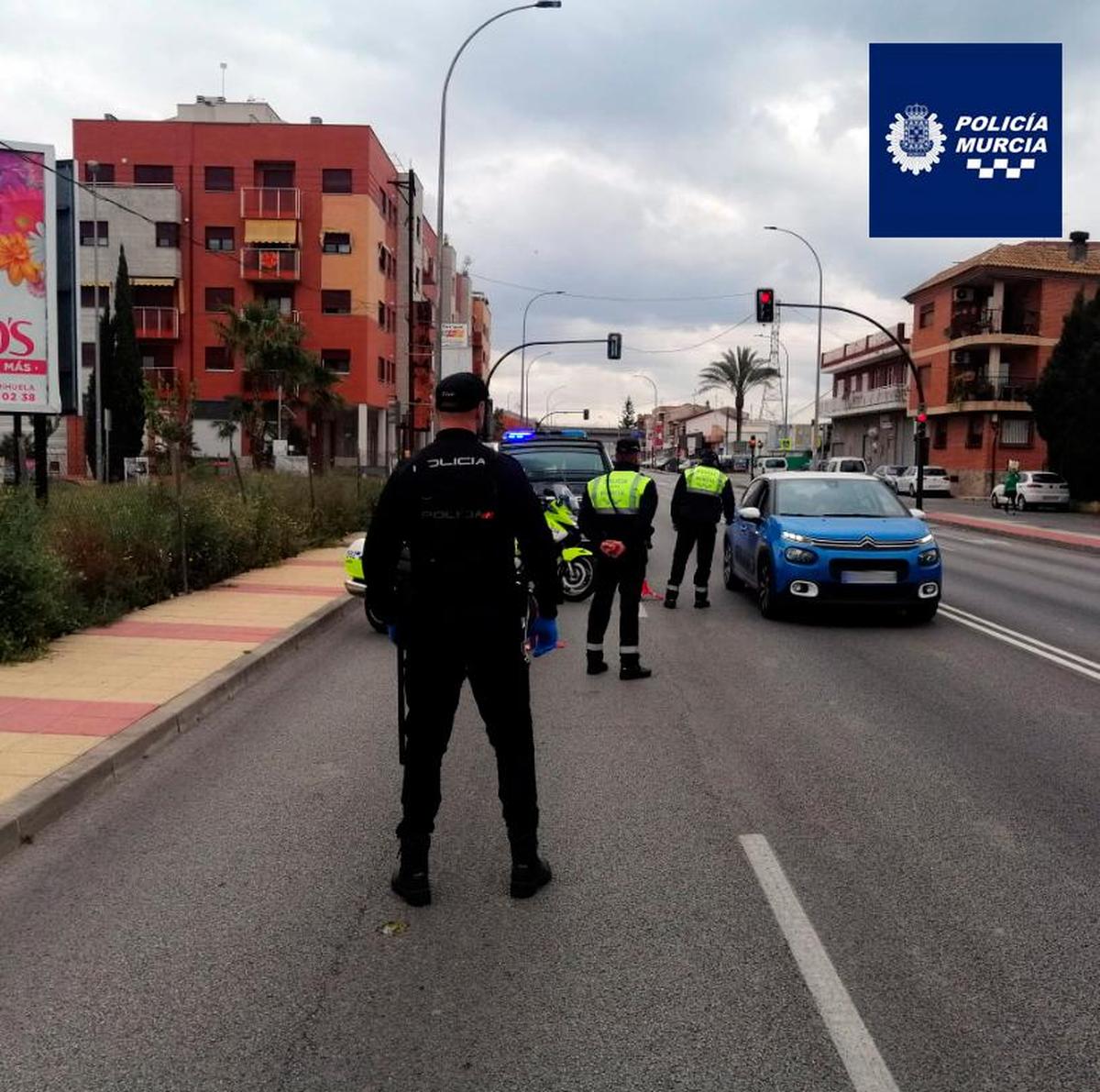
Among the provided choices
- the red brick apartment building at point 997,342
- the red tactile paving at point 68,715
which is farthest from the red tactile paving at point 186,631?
the red brick apartment building at point 997,342

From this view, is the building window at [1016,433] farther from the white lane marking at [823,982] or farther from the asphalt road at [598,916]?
the white lane marking at [823,982]

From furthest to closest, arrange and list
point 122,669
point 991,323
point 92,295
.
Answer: point 991,323 → point 92,295 → point 122,669

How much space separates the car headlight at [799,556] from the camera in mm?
11109

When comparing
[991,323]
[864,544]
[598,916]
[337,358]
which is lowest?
[598,916]

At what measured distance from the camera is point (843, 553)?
36.2ft

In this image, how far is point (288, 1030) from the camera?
3.29m

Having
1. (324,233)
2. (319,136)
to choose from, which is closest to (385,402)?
(324,233)

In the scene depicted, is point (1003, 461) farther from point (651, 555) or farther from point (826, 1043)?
point (826, 1043)

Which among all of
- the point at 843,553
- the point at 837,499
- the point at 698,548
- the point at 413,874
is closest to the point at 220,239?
the point at 698,548

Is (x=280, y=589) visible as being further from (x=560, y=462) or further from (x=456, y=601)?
(x=456, y=601)

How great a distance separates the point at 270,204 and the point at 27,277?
41.2 metres

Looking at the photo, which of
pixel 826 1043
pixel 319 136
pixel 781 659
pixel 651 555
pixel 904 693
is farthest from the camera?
pixel 319 136

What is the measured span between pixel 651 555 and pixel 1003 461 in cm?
4025

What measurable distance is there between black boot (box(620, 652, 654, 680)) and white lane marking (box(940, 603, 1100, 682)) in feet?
11.2
